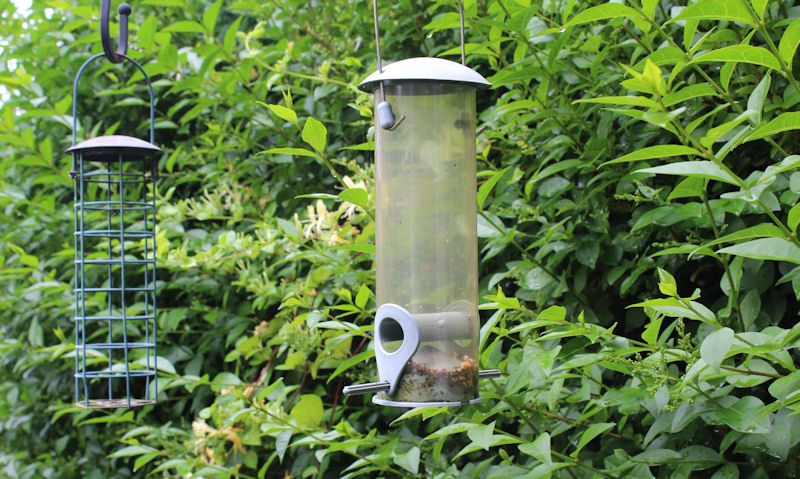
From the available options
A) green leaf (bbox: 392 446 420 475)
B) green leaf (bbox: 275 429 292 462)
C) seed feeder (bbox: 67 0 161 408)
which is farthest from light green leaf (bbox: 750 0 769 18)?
seed feeder (bbox: 67 0 161 408)

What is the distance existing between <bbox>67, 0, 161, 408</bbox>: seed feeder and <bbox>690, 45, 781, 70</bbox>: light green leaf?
201cm

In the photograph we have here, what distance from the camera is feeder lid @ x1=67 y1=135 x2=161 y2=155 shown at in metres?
3.04

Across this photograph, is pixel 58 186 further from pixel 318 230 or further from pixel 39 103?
pixel 318 230

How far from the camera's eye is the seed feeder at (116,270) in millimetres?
3219

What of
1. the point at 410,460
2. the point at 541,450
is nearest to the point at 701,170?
the point at 541,450

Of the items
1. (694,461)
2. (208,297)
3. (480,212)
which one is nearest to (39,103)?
(208,297)

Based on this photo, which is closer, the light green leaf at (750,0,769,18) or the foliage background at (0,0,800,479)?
the light green leaf at (750,0,769,18)

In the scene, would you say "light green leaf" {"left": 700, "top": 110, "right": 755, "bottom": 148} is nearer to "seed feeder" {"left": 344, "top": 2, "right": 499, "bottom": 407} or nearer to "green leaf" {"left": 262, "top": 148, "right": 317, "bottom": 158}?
"seed feeder" {"left": 344, "top": 2, "right": 499, "bottom": 407}

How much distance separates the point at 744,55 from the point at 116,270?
10.7 feet

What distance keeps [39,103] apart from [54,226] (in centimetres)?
57

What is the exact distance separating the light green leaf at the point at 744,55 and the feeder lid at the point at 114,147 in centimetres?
205

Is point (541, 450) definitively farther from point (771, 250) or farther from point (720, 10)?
point (720, 10)

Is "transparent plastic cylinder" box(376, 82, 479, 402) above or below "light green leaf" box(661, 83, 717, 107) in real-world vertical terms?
below

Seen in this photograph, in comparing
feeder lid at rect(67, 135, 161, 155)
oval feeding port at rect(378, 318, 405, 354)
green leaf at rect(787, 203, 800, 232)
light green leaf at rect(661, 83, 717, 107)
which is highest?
feeder lid at rect(67, 135, 161, 155)
